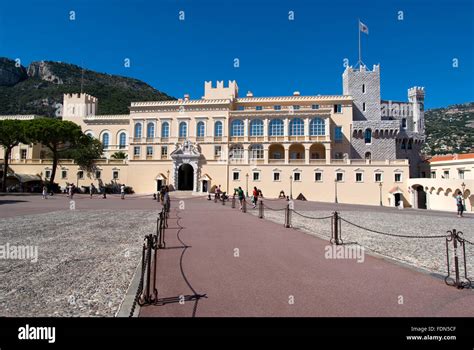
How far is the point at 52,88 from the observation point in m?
105

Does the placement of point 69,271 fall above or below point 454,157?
below

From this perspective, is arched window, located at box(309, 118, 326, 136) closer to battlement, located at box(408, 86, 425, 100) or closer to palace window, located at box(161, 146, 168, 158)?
palace window, located at box(161, 146, 168, 158)

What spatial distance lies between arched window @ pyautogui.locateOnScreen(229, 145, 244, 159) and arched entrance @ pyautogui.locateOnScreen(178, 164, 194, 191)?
26.3 feet

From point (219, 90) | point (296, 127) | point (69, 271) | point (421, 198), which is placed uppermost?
point (219, 90)

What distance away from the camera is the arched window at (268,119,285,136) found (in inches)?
1785

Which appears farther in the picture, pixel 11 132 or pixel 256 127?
pixel 256 127

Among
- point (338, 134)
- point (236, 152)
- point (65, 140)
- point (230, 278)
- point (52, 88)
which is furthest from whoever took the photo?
point (52, 88)

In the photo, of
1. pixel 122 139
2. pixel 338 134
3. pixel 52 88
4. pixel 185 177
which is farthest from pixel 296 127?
pixel 52 88

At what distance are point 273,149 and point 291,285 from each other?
42492 millimetres

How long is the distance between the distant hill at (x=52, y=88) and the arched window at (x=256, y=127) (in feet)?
172

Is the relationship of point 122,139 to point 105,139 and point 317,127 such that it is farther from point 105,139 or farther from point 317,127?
point 317,127

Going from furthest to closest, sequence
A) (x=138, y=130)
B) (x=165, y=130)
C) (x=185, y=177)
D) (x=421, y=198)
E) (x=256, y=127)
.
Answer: (x=185, y=177)
(x=138, y=130)
(x=165, y=130)
(x=256, y=127)
(x=421, y=198)

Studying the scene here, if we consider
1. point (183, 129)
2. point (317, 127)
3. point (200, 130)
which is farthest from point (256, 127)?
point (183, 129)
